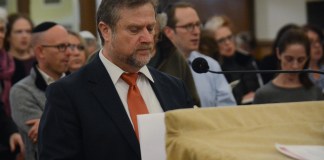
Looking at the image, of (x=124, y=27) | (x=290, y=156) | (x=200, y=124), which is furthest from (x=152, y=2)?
(x=290, y=156)

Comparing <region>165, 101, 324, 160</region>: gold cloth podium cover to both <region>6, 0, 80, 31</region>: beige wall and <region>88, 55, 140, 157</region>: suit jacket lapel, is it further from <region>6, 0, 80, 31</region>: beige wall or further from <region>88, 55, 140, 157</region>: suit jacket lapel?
<region>6, 0, 80, 31</region>: beige wall

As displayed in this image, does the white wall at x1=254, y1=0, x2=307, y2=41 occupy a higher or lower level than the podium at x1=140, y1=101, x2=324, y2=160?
lower

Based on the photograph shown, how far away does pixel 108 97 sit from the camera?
1.90m

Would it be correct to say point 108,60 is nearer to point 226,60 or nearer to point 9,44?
point 9,44

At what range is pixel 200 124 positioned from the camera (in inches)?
43.0

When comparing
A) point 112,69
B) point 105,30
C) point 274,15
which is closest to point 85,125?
point 112,69

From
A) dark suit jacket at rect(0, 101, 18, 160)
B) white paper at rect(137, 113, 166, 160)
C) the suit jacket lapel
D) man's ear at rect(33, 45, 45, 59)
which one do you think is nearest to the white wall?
man's ear at rect(33, 45, 45, 59)

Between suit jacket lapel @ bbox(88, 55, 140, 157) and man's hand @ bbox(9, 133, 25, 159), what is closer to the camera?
suit jacket lapel @ bbox(88, 55, 140, 157)

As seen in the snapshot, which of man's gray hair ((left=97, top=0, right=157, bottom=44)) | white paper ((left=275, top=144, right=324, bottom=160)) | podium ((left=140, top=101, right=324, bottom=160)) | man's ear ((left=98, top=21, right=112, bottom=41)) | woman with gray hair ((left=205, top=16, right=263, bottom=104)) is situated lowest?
woman with gray hair ((left=205, top=16, right=263, bottom=104))

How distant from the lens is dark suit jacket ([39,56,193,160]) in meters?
1.82

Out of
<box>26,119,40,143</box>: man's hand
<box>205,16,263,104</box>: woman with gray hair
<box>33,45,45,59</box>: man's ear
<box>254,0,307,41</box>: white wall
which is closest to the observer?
<box>26,119,40,143</box>: man's hand

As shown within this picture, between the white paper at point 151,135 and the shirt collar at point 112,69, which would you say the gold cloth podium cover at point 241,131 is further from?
the shirt collar at point 112,69

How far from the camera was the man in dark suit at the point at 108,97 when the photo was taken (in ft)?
5.99

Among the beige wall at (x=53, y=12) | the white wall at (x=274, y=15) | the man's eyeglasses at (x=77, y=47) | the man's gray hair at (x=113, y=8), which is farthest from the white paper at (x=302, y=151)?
the white wall at (x=274, y=15)
